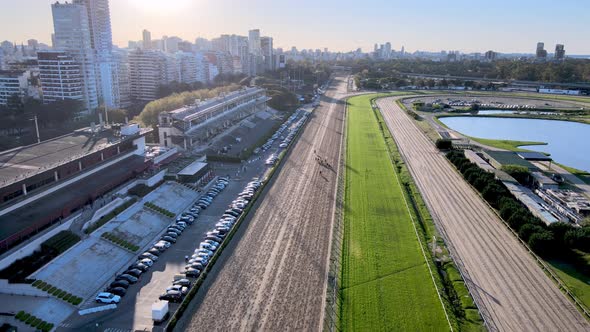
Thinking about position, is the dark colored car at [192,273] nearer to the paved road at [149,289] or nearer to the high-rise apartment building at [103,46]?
the paved road at [149,289]

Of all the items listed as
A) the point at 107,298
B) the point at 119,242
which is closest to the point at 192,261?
the point at 107,298

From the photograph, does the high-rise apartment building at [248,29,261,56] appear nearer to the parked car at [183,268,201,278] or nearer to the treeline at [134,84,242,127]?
the treeline at [134,84,242,127]

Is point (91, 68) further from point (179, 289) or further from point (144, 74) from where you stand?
point (179, 289)

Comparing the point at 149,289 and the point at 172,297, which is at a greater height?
the point at 172,297

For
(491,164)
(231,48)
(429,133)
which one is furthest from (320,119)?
(231,48)

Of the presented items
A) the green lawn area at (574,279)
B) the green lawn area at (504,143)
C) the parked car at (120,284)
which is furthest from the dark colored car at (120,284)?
the green lawn area at (504,143)
